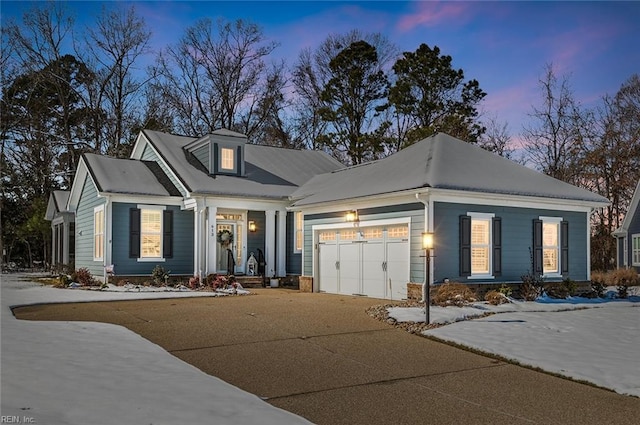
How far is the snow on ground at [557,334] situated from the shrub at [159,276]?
9416 millimetres

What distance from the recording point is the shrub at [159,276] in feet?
63.8

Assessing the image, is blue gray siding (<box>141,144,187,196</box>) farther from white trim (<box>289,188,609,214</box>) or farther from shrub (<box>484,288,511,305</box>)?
shrub (<box>484,288,511,305</box>)

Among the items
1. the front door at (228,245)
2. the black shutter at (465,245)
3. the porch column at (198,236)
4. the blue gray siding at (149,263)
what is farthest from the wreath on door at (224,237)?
the black shutter at (465,245)

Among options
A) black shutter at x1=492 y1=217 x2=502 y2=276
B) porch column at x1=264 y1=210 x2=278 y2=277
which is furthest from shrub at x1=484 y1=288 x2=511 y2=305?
porch column at x1=264 y1=210 x2=278 y2=277

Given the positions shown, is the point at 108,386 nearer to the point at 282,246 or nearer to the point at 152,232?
the point at 152,232

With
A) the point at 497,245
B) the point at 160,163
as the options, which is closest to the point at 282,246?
the point at 160,163

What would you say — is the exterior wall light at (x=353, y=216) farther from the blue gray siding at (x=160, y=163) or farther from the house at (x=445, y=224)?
the blue gray siding at (x=160, y=163)

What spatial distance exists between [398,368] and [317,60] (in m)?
32.9

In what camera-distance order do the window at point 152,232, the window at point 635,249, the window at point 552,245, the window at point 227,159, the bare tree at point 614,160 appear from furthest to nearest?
1. the bare tree at point 614,160
2. the window at point 635,249
3. the window at point 227,159
4. the window at point 152,232
5. the window at point 552,245

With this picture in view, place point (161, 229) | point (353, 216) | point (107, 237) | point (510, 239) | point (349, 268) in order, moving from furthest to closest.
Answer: point (161, 229), point (107, 237), point (349, 268), point (353, 216), point (510, 239)

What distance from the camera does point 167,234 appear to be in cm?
2041

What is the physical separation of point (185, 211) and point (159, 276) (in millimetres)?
2615

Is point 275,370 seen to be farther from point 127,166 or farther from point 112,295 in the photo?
point 127,166

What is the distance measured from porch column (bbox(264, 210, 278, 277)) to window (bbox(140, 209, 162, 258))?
382 cm
